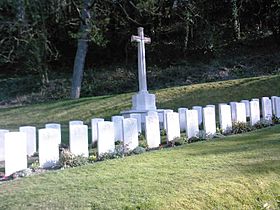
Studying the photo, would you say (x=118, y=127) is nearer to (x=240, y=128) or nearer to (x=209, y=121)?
(x=209, y=121)

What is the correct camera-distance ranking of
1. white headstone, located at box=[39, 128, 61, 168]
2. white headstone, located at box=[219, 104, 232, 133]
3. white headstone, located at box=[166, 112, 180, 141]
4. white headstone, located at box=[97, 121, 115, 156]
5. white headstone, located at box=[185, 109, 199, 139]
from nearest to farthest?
white headstone, located at box=[39, 128, 61, 168], white headstone, located at box=[97, 121, 115, 156], white headstone, located at box=[166, 112, 180, 141], white headstone, located at box=[185, 109, 199, 139], white headstone, located at box=[219, 104, 232, 133]

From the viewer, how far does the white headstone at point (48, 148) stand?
5634 millimetres

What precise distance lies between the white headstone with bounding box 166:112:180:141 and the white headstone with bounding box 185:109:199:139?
0.23 metres

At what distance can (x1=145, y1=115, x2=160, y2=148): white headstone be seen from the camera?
6.95 m

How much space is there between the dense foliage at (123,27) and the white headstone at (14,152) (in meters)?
12.7

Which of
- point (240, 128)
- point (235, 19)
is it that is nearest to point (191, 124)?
point (240, 128)

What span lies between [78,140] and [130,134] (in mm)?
976

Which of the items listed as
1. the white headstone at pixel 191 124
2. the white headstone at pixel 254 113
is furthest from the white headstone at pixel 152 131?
the white headstone at pixel 254 113

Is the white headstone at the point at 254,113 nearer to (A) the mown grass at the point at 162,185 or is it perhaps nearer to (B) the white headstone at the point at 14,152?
(A) the mown grass at the point at 162,185

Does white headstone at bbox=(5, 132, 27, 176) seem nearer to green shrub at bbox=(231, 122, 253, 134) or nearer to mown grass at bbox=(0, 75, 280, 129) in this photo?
green shrub at bbox=(231, 122, 253, 134)

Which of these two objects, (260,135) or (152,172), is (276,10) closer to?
(260,135)

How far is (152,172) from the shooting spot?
14.9 ft

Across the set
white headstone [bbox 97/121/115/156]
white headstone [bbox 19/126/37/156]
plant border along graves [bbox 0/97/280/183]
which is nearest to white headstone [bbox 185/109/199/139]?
plant border along graves [bbox 0/97/280/183]

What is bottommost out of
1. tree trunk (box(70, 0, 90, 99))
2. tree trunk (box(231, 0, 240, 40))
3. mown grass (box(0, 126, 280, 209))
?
mown grass (box(0, 126, 280, 209))
